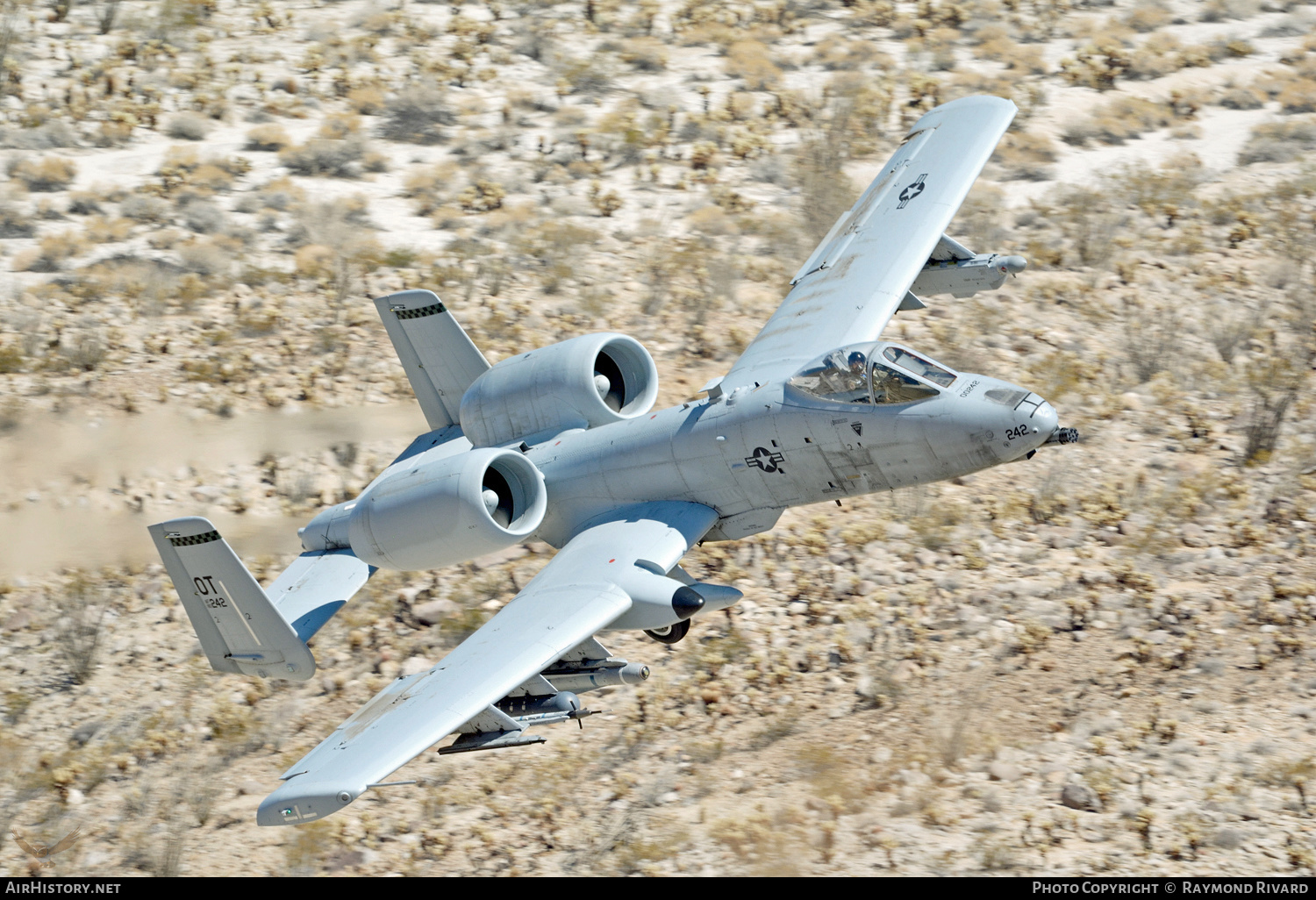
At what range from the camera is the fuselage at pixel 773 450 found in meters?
15.8

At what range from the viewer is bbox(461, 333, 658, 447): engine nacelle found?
1873cm

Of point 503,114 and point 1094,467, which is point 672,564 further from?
point 503,114

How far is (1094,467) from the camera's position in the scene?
866 inches

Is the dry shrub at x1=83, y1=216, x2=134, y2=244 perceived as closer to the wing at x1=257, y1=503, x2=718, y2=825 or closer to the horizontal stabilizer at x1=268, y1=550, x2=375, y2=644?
the horizontal stabilizer at x1=268, y1=550, x2=375, y2=644

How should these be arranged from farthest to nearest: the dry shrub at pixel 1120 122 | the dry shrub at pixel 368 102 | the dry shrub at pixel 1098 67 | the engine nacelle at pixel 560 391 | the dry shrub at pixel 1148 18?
1. the dry shrub at pixel 1148 18
2. the dry shrub at pixel 368 102
3. the dry shrub at pixel 1098 67
4. the dry shrub at pixel 1120 122
5. the engine nacelle at pixel 560 391

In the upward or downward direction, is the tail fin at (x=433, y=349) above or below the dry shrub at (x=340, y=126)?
above

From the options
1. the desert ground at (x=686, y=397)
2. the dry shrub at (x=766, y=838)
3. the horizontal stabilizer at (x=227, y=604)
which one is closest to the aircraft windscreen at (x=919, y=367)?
the desert ground at (x=686, y=397)

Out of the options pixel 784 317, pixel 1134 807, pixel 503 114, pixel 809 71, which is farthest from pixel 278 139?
pixel 1134 807

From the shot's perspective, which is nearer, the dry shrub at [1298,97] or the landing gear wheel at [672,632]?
the landing gear wheel at [672,632]

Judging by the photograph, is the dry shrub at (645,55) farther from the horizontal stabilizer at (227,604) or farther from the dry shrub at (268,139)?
the horizontal stabilizer at (227,604)

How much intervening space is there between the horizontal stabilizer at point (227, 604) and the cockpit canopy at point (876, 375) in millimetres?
7222

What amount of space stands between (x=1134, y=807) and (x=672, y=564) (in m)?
6.41

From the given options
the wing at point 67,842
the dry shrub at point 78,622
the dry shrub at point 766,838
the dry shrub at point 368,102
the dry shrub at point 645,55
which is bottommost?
the wing at point 67,842

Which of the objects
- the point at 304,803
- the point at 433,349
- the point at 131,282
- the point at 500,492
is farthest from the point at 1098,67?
the point at 304,803
